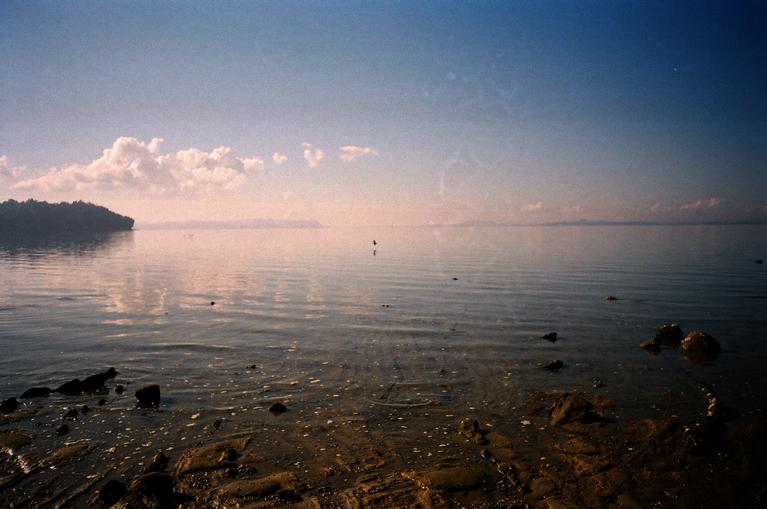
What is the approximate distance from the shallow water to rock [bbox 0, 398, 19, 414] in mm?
1176

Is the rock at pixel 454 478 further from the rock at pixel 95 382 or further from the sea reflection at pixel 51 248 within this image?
the sea reflection at pixel 51 248

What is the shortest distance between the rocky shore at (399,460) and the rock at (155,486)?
0.03 metres

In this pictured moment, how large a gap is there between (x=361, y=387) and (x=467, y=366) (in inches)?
213

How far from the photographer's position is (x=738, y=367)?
18.5m

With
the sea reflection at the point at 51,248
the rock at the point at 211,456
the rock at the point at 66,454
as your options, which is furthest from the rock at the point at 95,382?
the sea reflection at the point at 51,248

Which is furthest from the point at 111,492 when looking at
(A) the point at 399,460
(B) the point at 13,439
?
(A) the point at 399,460

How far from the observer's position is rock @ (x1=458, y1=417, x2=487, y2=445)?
12.2 m

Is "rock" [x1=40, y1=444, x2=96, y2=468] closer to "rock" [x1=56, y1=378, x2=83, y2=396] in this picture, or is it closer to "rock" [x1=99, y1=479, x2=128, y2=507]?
"rock" [x1=99, y1=479, x2=128, y2=507]

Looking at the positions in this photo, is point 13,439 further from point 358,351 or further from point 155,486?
point 358,351

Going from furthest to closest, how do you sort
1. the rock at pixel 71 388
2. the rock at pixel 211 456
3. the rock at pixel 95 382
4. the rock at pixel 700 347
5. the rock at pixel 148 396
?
the rock at pixel 700 347
the rock at pixel 95 382
the rock at pixel 71 388
the rock at pixel 148 396
the rock at pixel 211 456

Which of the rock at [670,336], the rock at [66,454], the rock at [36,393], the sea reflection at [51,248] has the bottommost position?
the rock at [66,454]

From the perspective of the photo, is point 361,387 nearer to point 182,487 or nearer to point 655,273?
point 182,487

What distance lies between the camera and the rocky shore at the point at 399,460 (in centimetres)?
944

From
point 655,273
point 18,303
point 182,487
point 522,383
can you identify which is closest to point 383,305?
point 522,383
